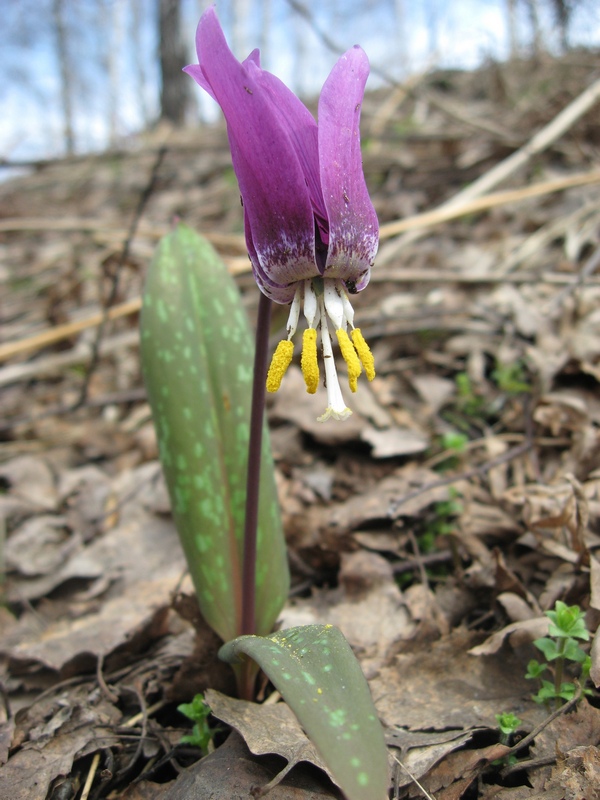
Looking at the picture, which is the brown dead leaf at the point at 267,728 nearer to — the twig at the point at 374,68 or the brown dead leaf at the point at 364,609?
the brown dead leaf at the point at 364,609

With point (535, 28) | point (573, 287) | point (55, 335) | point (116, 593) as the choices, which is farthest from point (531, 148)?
point (116, 593)

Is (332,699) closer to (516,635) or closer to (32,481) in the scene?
(516,635)

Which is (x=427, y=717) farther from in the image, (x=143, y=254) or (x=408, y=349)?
(x=143, y=254)

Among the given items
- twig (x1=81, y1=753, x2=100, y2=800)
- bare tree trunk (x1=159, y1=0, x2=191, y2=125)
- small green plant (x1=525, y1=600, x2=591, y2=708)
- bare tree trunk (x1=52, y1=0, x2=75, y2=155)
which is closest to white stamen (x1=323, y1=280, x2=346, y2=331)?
small green plant (x1=525, y1=600, x2=591, y2=708)

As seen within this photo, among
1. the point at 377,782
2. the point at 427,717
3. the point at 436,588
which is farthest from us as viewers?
the point at 436,588

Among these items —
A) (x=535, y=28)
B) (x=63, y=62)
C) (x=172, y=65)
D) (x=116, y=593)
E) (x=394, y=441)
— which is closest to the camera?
(x=116, y=593)

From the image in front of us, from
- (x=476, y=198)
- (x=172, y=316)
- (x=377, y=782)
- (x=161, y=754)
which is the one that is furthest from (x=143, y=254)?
(x=377, y=782)
